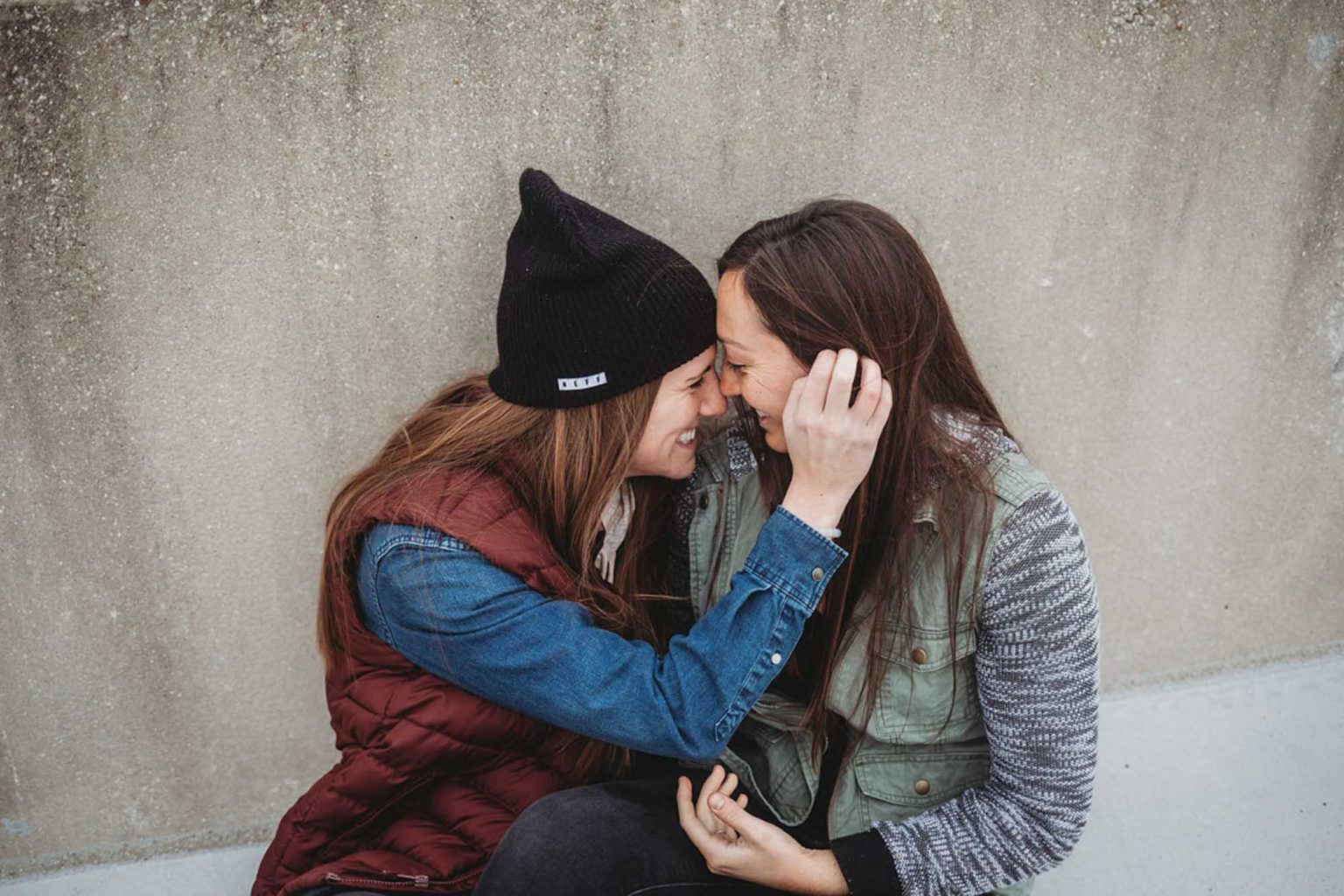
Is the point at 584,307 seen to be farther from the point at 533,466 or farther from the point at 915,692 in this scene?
the point at 915,692

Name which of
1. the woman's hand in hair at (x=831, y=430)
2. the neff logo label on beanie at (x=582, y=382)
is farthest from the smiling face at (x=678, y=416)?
the woman's hand in hair at (x=831, y=430)

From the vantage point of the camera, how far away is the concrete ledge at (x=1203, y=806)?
2.43 metres

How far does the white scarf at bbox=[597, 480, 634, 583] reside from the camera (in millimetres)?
2053

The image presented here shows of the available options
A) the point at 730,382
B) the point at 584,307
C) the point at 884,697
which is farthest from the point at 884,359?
the point at 884,697

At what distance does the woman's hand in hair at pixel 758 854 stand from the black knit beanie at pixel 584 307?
801 millimetres

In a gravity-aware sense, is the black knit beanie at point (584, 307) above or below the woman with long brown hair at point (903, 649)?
above

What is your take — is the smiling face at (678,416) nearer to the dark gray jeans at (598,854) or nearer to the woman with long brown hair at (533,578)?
the woman with long brown hair at (533,578)

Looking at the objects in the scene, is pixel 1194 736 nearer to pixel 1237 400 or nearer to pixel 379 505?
pixel 1237 400

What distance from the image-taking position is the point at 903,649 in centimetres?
186

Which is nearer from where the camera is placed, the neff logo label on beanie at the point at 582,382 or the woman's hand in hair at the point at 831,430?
the woman's hand in hair at the point at 831,430

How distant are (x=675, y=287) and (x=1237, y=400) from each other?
5.61 feet

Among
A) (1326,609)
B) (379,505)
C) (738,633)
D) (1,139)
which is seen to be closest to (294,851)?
(379,505)

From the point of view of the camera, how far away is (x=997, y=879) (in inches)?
71.7

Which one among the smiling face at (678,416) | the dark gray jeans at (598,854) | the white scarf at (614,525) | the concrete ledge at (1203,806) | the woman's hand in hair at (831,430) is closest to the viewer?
the woman's hand in hair at (831,430)
